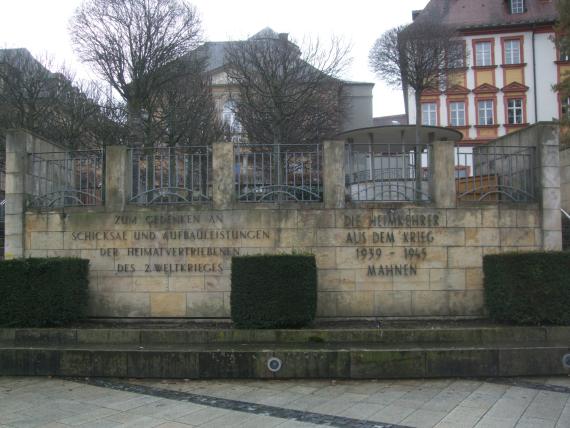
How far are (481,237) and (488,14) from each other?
44.2 m

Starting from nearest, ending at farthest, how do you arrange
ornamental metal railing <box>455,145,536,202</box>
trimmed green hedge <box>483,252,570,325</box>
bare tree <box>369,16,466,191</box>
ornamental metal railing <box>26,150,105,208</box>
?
trimmed green hedge <box>483,252,570,325</box> → ornamental metal railing <box>455,145,536,202</box> → ornamental metal railing <box>26,150,105,208</box> → bare tree <box>369,16,466,191</box>

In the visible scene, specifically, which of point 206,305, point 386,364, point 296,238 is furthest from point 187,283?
point 386,364

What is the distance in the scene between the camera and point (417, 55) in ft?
104

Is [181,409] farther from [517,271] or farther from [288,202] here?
[517,271]

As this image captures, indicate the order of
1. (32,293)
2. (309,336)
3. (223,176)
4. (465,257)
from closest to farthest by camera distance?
(309,336)
(32,293)
(465,257)
(223,176)

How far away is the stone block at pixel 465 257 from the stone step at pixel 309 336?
1.47 metres

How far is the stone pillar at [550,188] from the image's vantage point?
33.8 feet

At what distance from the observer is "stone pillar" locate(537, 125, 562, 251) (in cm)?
1031

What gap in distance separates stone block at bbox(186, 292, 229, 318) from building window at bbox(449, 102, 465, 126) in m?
40.7

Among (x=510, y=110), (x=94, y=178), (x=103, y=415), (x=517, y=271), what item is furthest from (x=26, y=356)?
(x=510, y=110)

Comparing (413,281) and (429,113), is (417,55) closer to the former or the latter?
(429,113)

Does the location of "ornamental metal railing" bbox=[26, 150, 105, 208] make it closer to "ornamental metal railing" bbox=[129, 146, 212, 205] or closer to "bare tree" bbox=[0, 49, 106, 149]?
"ornamental metal railing" bbox=[129, 146, 212, 205]

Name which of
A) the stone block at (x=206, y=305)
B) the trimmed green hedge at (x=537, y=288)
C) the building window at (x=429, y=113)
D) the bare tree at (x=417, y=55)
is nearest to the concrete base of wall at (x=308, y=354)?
the trimmed green hedge at (x=537, y=288)

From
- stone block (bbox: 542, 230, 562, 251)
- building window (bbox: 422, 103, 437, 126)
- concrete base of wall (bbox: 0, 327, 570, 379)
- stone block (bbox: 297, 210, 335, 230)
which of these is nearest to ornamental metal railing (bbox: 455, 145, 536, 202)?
stone block (bbox: 542, 230, 562, 251)
